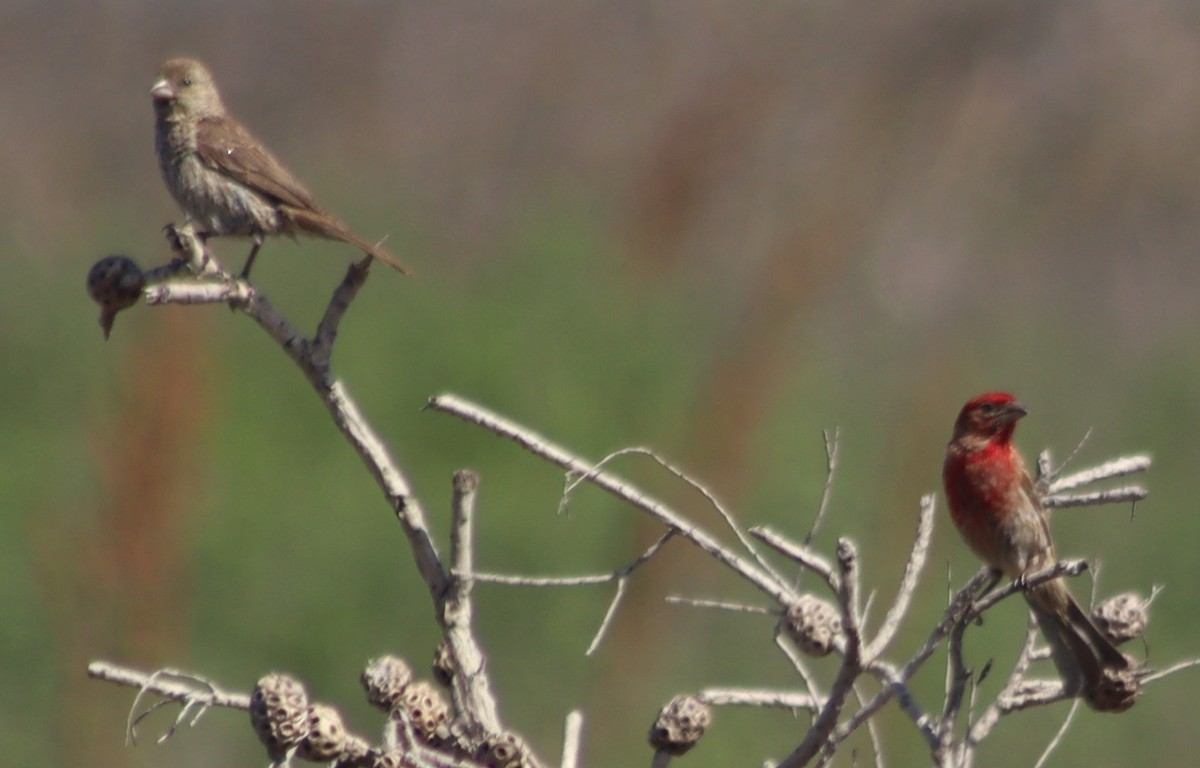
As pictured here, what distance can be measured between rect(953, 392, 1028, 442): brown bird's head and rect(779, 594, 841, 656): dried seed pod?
2286 millimetres

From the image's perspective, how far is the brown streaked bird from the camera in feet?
19.4

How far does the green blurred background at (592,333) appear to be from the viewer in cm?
940

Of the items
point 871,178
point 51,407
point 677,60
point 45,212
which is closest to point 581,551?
point 51,407

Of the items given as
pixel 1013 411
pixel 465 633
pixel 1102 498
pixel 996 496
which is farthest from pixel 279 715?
pixel 1013 411

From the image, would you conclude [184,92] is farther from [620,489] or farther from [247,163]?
[620,489]

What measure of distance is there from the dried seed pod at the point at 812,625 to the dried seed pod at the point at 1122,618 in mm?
795

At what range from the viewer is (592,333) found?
11.8 meters

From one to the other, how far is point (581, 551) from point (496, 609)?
654 millimetres

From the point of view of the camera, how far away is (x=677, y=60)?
16.6 metres

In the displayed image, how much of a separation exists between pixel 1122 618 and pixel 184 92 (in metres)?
4.03

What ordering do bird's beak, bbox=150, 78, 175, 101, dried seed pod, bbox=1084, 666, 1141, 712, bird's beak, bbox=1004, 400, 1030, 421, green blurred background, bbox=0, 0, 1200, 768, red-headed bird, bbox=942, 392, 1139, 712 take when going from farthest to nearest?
green blurred background, bbox=0, 0, 1200, 768 < bird's beak, bbox=150, 78, 175, 101 < bird's beak, bbox=1004, 400, 1030, 421 < red-headed bird, bbox=942, 392, 1139, 712 < dried seed pod, bbox=1084, 666, 1141, 712

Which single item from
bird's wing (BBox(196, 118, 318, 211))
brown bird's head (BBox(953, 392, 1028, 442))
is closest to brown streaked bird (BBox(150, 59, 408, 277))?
bird's wing (BBox(196, 118, 318, 211))

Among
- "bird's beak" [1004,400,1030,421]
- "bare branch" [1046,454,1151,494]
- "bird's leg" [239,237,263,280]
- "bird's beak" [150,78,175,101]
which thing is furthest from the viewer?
"bird's beak" [150,78,175,101]

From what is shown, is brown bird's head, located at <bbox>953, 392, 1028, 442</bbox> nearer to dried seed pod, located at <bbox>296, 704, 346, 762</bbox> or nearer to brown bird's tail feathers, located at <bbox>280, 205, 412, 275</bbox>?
brown bird's tail feathers, located at <bbox>280, 205, 412, 275</bbox>
